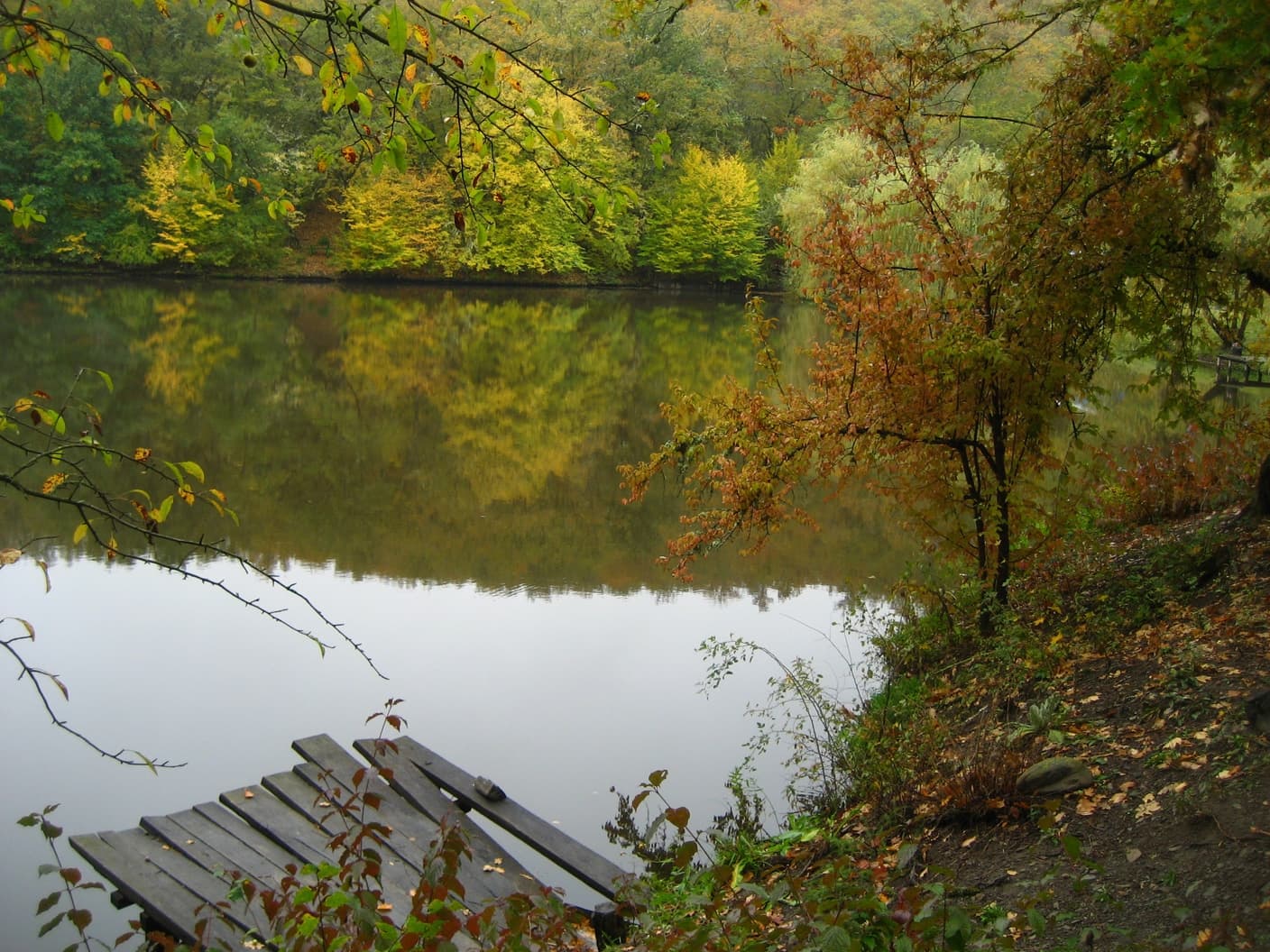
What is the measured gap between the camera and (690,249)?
53.2 m

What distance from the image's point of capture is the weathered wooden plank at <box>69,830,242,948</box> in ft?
15.3

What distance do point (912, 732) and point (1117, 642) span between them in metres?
1.40

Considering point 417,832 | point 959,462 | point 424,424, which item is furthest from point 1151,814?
point 424,424

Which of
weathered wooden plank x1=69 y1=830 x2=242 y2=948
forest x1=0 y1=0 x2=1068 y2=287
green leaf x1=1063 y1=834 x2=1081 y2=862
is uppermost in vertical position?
forest x1=0 y1=0 x2=1068 y2=287

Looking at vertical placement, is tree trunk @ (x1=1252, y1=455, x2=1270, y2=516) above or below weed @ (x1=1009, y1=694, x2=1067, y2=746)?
above

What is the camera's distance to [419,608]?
9945 mm

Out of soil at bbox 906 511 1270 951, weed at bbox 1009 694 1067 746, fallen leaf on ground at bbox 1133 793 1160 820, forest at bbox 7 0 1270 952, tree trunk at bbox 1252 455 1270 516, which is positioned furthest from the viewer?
tree trunk at bbox 1252 455 1270 516

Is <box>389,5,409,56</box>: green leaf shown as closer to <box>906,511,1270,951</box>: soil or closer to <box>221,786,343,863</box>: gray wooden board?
<box>906,511,1270,951</box>: soil

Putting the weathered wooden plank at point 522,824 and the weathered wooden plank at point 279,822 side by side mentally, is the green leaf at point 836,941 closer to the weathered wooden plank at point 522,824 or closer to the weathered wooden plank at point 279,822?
the weathered wooden plank at point 522,824

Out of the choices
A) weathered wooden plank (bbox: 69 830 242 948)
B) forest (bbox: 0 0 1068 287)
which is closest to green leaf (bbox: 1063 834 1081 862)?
weathered wooden plank (bbox: 69 830 242 948)

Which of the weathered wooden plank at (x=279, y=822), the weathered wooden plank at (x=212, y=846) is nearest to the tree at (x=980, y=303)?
the weathered wooden plank at (x=279, y=822)

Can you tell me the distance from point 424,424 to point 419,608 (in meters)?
9.34

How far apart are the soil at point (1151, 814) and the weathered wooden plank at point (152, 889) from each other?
275 centimetres

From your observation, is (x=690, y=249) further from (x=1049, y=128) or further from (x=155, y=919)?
(x=155, y=919)
